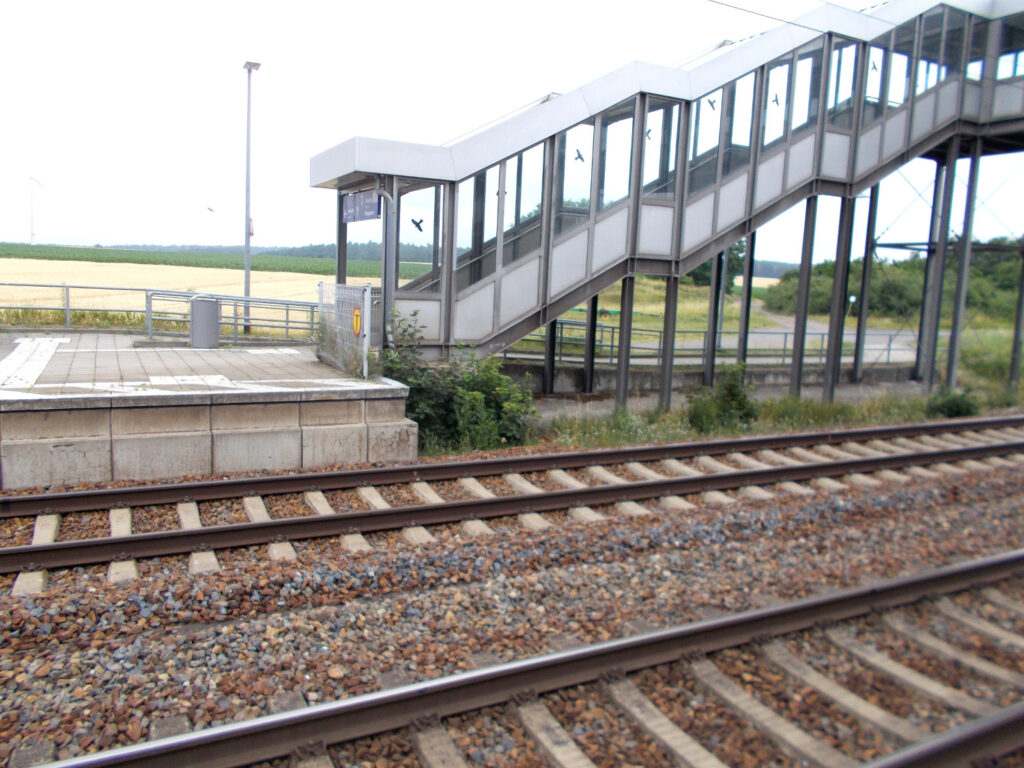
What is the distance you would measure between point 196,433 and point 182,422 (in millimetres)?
194

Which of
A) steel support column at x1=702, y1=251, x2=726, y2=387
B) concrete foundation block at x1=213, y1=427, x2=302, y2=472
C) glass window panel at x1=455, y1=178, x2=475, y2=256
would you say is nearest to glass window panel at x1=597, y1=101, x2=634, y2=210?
glass window panel at x1=455, y1=178, x2=475, y2=256

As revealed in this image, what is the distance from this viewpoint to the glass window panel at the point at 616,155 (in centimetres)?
1330

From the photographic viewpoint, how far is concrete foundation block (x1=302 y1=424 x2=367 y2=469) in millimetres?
9117

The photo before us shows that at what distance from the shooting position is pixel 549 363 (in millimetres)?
17422

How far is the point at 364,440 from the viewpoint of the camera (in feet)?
31.0

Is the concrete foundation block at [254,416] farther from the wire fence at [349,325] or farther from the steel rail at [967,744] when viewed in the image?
the steel rail at [967,744]

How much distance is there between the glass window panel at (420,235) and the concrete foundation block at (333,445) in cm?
403

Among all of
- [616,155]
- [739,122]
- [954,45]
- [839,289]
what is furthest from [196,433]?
[954,45]

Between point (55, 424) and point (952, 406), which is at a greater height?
point (55, 424)

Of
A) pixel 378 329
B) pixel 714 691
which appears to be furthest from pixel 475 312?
pixel 714 691

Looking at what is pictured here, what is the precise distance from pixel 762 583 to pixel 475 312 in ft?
26.0

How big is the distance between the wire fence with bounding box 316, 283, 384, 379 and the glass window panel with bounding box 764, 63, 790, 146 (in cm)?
804

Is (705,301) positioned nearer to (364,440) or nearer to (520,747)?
(364,440)

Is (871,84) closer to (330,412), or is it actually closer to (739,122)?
(739,122)
